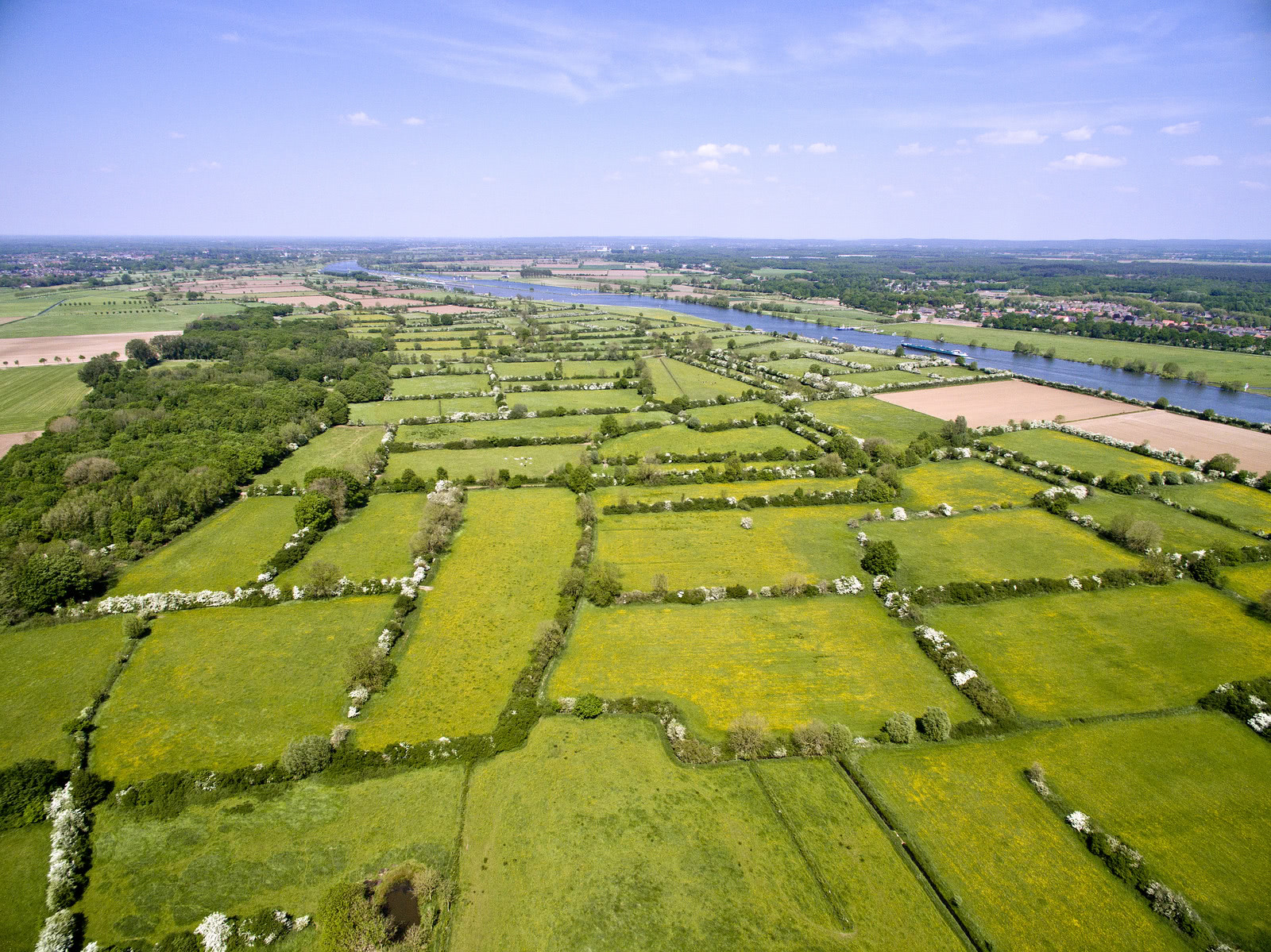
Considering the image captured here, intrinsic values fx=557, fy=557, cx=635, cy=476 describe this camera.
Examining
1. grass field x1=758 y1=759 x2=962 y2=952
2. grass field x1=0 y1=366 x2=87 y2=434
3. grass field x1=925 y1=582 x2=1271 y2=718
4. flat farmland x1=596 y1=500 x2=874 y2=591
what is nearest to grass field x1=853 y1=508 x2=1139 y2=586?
flat farmland x1=596 y1=500 x2=874 y2=591

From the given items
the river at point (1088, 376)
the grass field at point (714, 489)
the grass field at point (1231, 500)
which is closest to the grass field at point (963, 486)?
the grass field at point (714, 489)

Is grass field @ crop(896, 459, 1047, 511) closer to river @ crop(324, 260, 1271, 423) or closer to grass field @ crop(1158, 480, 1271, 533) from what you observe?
grass field @ crop(1158, 480, 1271, 533)

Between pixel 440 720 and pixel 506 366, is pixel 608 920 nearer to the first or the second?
pixel 440 720

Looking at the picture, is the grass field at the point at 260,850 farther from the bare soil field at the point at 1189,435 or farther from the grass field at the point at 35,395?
the bare soil field at the point at 1189,435

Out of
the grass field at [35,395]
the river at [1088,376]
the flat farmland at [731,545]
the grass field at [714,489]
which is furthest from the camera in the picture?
the river at [1088,376]

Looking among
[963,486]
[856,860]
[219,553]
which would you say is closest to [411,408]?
[219,553]

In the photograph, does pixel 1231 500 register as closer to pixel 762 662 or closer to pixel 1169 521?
pixel 1169 521

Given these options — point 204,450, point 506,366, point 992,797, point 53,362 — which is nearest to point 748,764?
point 992,797

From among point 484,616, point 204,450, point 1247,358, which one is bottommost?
point 484,616
